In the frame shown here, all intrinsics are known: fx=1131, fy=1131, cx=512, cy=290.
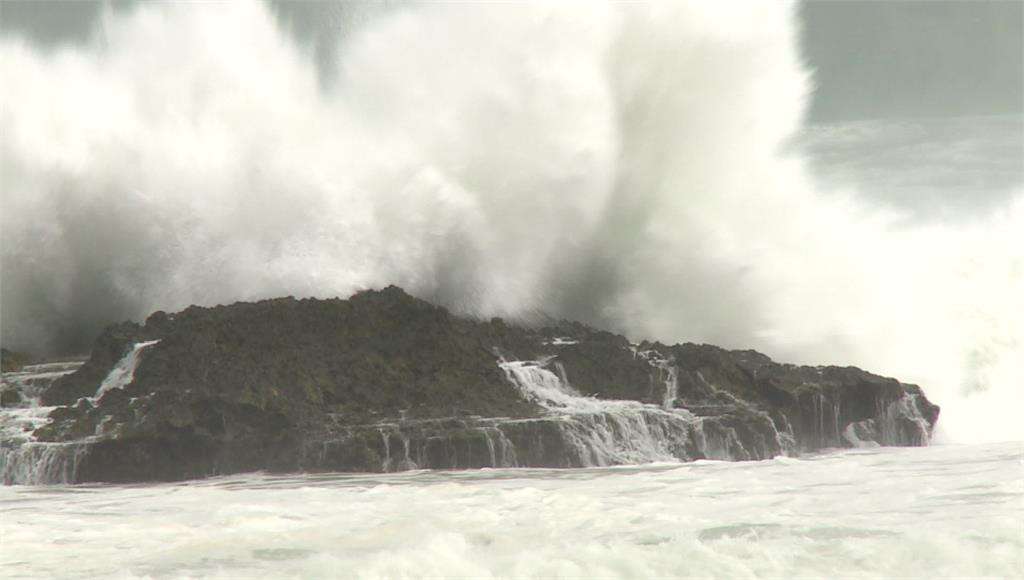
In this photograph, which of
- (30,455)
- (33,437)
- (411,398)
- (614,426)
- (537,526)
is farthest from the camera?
(411,398)

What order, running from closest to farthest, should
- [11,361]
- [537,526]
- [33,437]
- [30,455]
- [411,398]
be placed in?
[537,526], [30,455], [33,437], [411,398], [11,361]

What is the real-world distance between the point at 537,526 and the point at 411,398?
7.64 meters

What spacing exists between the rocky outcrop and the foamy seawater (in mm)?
1051

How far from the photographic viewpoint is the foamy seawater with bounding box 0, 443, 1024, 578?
29.9ft

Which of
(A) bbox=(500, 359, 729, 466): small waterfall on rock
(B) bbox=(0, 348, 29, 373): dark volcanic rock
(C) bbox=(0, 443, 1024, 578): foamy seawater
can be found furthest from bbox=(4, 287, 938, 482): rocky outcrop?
(B) bbox=(0, 348, 29, 373): dark volcanic rock

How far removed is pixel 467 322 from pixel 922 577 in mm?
12350

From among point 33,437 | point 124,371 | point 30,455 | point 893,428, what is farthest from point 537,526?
point 893,428

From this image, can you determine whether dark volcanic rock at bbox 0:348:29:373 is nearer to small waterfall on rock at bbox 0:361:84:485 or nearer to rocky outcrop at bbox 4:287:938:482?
rocky outcrop at bbox 4:287:938:482

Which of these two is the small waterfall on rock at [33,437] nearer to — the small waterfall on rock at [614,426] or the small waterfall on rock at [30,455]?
the small waterfall on rock at [30,455]

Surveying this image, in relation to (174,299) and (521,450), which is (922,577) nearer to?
(521,450)

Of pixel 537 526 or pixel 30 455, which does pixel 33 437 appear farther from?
pixel 537 526

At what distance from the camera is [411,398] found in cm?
1828

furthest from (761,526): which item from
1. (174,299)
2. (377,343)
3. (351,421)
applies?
(174,299)

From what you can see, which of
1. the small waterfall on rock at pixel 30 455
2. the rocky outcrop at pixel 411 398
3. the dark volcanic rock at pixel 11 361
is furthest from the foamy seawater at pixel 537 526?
the dark volcanic rock at pixel 11 361
